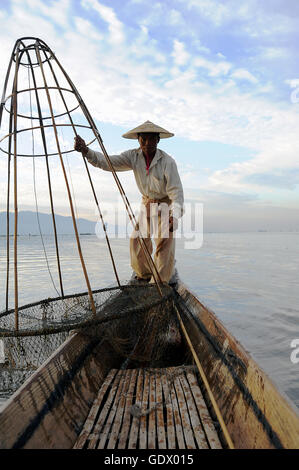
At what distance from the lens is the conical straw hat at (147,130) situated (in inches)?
140

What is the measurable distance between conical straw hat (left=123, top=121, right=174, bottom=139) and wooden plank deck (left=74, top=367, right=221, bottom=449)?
2.57 meters

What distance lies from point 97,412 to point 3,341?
2.26ft

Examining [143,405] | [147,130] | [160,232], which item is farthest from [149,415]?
[147,130]

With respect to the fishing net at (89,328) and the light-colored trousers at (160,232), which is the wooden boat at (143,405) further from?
the light-colored trousers at (160,232)

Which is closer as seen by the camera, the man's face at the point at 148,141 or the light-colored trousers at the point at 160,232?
the man's face at the point at 148,141

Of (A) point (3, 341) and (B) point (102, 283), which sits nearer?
(A) point (3, 341)

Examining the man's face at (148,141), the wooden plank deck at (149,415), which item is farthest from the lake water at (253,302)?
the man's face at (148,141)

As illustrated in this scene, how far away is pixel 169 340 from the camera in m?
2.95

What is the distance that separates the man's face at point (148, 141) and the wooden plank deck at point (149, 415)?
2.57 m

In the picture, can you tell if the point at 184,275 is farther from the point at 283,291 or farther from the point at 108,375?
the point at 108,375

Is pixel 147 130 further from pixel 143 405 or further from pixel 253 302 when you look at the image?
pixel 253 302

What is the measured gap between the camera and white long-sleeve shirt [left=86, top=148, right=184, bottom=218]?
12.0 feet
